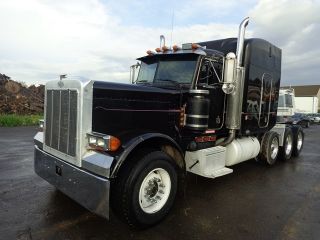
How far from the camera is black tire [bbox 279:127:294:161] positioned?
8.95m

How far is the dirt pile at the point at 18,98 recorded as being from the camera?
20.2 metres

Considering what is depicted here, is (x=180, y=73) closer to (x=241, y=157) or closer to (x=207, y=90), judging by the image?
(x=207, y=90)

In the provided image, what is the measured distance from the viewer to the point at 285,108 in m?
12.1

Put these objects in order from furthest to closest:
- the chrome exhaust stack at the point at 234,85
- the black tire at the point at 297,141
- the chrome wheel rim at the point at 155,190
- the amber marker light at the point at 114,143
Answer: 1. the black tire at the point at 297,141
2. the chrome exhaust stack at the point at 234,85
3. the chrome wheel rim at the point at 155,190
4. the amber marker light at the point at 114,143

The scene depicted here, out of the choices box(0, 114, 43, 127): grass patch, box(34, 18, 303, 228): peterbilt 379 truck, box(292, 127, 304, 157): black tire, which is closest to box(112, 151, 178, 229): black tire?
box(34, 18, 303, 228): peterbilt 379 truck

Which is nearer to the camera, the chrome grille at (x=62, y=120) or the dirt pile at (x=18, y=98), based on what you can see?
the chrome grille at (x=62, y=120)

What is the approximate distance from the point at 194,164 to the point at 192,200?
2.20 ft

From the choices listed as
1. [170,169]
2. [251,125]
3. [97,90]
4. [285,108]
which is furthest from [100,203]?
[285,108]

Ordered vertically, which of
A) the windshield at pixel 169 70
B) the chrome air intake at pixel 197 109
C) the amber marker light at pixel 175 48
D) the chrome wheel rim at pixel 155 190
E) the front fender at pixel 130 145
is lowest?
the chrome wheel rim at pixel 155 190

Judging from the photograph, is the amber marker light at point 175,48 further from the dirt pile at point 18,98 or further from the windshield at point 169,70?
the dirt pile at point 18,98

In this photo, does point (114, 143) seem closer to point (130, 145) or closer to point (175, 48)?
point (130, 145)

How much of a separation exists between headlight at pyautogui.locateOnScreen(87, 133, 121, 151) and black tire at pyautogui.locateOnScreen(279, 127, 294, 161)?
671 centimetres

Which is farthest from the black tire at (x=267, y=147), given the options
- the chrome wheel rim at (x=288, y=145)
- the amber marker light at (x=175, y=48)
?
the amber marker light at (x=175, y=48)

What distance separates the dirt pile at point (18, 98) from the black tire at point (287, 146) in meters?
17.9
